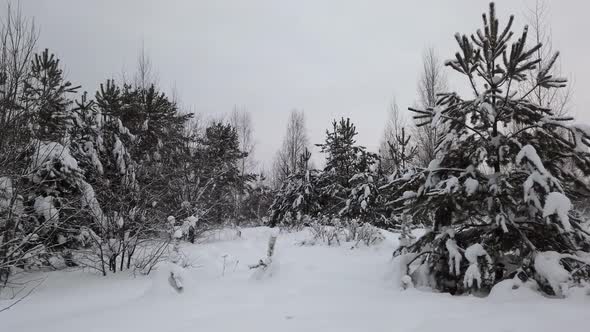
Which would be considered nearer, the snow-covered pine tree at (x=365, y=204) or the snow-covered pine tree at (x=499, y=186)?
the snow-covered pine tree at (x=499, y=186)

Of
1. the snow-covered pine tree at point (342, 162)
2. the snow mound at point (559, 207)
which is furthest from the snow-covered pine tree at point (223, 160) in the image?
the snow mound at point (559, 207)

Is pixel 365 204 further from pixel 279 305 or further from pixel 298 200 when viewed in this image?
pixel 279 305

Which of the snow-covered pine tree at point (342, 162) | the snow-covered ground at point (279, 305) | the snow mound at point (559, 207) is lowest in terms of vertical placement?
the snow-covered ground at point (279, 305)

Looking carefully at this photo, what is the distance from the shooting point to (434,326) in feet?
9.06

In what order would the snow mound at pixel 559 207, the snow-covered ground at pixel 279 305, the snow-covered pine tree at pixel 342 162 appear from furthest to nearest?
the snow-covered pine tree at pixel 342 162 → the snow mound at pixel 559 207 → the snow-covered ground at pixel 279 305

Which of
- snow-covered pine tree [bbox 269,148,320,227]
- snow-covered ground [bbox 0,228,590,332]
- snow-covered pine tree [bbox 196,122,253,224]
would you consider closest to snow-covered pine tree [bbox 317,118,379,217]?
snow-covered pine tree [bbox 269,148,320,227]

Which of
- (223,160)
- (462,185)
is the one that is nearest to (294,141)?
(223,160)

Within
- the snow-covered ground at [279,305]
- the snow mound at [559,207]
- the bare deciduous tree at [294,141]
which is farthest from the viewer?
the bare deciduous tree at [294,141]

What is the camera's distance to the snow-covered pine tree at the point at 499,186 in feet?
11.5

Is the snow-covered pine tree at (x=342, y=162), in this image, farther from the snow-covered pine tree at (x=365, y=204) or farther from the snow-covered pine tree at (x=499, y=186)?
the snow-covered pine tree at (x=499, y=186)

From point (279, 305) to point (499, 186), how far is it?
3.08 m

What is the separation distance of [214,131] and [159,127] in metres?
5.59

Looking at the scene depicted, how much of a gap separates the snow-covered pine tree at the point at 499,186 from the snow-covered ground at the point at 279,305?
42 cm

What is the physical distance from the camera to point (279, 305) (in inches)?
149
